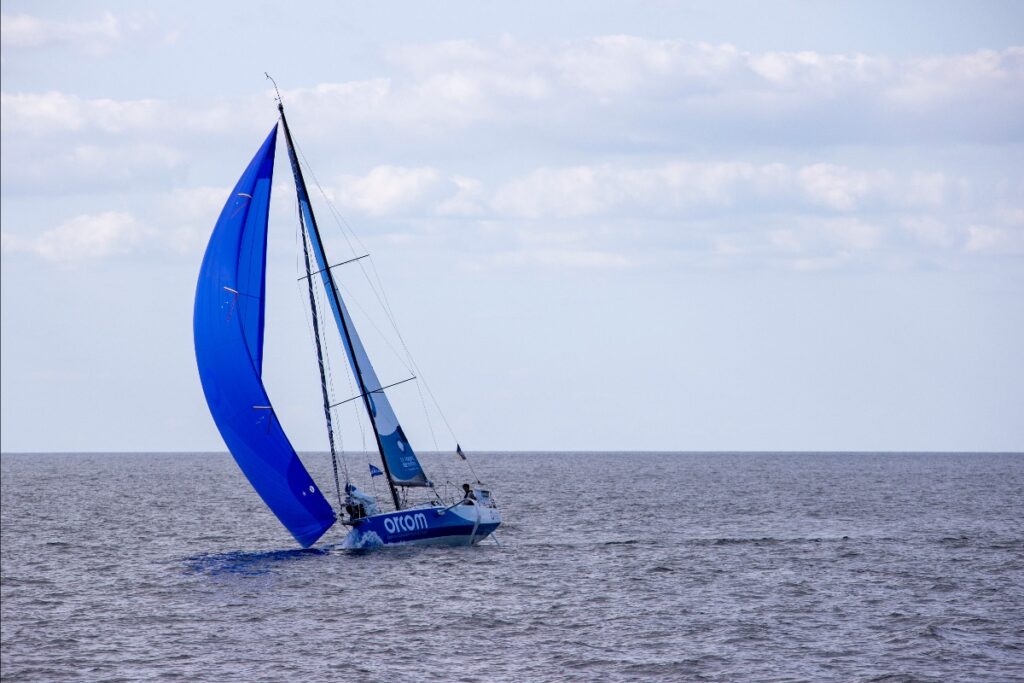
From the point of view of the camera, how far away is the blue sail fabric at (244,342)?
42.3 m

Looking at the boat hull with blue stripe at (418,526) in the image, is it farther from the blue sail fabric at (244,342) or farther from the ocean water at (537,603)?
the blue sail fabric at (244,342)

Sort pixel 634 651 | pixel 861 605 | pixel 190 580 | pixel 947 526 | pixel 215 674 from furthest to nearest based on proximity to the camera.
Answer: pixel 947 526 → pixel 190 580 → pixel 861 605 → pixel 634 651 → pixel 215 674

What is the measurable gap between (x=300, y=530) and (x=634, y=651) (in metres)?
18.0

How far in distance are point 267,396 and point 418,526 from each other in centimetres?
714

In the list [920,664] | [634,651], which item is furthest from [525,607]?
[920,664]

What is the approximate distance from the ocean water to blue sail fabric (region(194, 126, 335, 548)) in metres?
3.03

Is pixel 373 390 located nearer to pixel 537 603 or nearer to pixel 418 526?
pixel 418 526

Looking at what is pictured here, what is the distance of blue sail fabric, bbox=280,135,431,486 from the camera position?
4634cm

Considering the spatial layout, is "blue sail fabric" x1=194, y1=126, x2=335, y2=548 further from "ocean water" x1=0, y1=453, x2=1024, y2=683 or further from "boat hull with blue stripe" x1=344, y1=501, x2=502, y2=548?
"ocean water" x1=0, y1=453, x2=1024, y2=683

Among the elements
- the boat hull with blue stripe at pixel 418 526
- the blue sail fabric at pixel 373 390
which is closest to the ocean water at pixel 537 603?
the boat hull with blue stripe at pixel 418 526

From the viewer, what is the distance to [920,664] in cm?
2856

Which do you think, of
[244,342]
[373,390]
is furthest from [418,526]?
[244,342]

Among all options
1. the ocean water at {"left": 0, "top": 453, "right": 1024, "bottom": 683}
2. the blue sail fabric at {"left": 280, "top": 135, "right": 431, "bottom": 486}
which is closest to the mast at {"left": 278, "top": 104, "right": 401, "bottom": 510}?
the blue sail fabric at {"left": 280, "top": 135, "right": 431, "bottom": 486}

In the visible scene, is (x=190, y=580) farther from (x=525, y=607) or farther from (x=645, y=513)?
(x=645, y=513)
